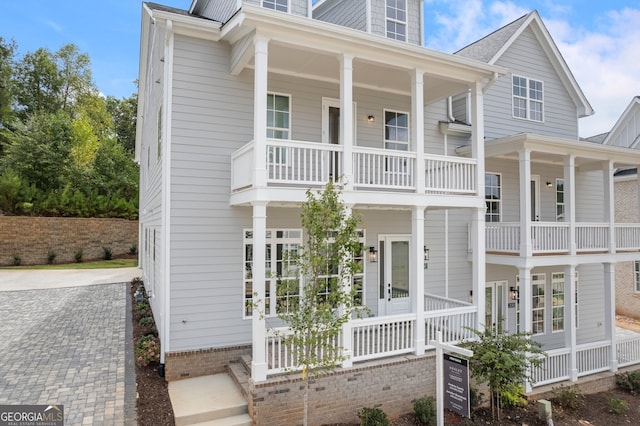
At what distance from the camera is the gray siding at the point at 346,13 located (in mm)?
10513

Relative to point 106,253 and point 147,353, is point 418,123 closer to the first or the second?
point 147,353

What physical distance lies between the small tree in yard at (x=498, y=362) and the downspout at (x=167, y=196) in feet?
21.2

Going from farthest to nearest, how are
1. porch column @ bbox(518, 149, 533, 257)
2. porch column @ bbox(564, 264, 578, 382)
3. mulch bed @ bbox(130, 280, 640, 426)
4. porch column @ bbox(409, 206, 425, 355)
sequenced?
1. porch column @ bbox(564, 264, 578, 382)
2. porch column @ bbox(518, 149, 533, 257)
3. porch column @ bbox(409, 206, 425, 355)
4. mulch bed @ bbox(130, 280, 640, 426)

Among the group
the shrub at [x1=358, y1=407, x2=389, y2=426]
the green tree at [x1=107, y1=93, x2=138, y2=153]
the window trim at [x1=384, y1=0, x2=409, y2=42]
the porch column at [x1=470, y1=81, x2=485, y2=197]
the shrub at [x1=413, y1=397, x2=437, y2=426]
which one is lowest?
the shrub at [x1=413, y1=397, x2=437, y2=426]

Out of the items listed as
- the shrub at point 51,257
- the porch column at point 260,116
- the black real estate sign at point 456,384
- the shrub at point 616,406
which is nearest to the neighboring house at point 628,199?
the shrub at point 616,406

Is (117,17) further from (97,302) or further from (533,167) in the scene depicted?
(533,167)

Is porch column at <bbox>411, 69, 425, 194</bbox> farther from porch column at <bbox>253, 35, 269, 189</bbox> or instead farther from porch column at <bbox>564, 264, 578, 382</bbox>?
porch column at <bbox>564, 264, 578, 382</bbox>

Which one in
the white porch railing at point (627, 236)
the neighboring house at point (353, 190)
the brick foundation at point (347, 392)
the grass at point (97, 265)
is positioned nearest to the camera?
the brick foundation at point (347, 392)

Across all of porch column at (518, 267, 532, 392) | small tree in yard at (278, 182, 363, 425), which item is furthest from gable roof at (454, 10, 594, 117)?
small tree in yard at (278, 182, 363, 425)

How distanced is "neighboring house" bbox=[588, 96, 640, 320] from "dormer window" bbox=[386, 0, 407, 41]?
45.4 ft

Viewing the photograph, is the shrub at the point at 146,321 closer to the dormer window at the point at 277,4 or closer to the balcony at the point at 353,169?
the balcony at the point at 353,169

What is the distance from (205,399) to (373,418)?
3.14 metres

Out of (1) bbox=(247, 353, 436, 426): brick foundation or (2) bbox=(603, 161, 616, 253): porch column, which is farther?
(2) bbox=(603, 161, 616, 253): porch column

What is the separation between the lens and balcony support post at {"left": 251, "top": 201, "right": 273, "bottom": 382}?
261 inches
